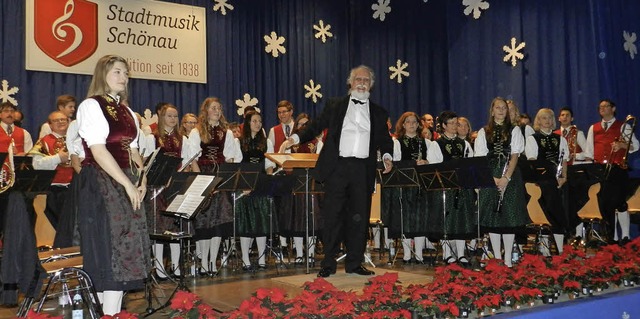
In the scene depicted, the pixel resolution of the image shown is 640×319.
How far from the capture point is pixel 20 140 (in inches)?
317

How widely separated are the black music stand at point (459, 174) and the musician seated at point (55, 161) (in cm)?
354

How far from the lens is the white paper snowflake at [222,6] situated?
447 inches

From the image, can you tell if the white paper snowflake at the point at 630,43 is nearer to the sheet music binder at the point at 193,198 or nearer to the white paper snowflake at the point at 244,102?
the white paper snowflake at the point at 244,102

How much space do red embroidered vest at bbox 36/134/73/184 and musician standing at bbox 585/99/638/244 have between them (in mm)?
6448

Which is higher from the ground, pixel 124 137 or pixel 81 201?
pixel 124 137

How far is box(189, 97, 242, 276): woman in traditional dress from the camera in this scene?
6949 millimetres

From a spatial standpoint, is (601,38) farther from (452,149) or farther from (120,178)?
(120,178)

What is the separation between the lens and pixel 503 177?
6.39 meters

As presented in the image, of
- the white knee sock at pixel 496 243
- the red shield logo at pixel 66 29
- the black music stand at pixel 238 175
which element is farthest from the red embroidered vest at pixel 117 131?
the red shield logo at pixel 66 29

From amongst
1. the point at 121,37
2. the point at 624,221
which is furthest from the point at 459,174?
the point at 121,37

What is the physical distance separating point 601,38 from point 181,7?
6.86m

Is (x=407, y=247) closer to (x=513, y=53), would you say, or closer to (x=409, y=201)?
(x=409, y=201)

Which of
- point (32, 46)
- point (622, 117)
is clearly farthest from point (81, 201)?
point (622, 117)

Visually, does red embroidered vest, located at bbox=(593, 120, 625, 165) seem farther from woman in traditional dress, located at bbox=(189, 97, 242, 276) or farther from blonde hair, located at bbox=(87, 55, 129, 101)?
blonde hair, located at bbox=(87, 55, 129, 101)
